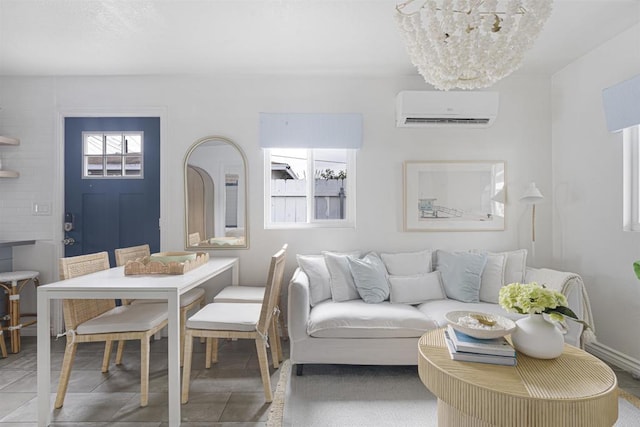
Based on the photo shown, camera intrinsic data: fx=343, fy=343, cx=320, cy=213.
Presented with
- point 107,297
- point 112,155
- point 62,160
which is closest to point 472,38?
point 107,297

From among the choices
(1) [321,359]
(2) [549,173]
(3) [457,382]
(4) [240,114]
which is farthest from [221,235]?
(2) [549,173]

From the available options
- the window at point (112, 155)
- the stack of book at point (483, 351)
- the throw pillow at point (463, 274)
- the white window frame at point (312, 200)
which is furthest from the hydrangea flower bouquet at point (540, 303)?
the window at point (112, 155)

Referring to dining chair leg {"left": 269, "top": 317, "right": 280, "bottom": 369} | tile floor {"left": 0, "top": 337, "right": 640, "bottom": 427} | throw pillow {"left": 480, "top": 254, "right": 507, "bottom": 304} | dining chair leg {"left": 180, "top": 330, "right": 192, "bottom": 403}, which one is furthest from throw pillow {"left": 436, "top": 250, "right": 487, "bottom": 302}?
dining chair leg {"left": 180, "top": 330, "right": 192, "bottom": 403}

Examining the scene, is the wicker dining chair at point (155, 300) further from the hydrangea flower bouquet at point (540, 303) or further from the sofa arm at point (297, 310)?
the hydrangea flower bouquet at point (540, 303)

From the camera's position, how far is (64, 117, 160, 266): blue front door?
10.4 feet

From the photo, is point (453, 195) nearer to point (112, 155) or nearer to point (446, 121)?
point (446, 121)

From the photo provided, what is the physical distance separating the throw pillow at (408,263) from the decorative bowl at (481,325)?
1107mm

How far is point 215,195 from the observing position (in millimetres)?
3131

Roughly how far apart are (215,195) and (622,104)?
3134 mm

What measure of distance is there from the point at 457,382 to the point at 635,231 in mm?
1977

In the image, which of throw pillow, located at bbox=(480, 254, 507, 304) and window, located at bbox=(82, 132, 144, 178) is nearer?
throw pillow, located at bbox=(480, 254, 507, 304)

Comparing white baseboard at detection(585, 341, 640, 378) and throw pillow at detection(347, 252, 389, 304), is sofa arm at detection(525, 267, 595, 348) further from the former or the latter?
throw pillow at detection(347, 252, 389, 304)

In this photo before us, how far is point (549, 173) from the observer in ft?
10.3

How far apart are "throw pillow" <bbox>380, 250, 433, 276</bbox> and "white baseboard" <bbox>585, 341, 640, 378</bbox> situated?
4.40 ft
